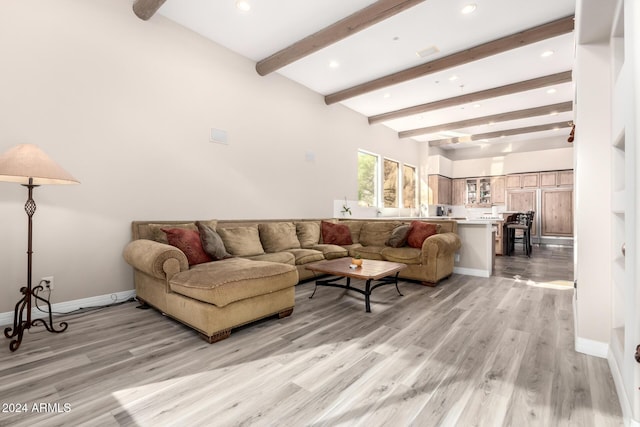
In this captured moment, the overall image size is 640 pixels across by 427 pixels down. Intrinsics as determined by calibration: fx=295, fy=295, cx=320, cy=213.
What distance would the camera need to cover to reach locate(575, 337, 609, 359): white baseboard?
1.97m

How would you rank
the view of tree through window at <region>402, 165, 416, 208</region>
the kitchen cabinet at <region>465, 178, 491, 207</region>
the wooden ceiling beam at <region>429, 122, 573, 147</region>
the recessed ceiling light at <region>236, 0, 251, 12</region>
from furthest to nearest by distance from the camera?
the kitchen cabinet at <region>465, 178, 491, 207</region>, the view of tree through window at <region>402, 165, 416, 208</region>, the wooden ceiling beam at <region>429, 122, 573, 147</region>, the recessed ceiling light at <region>236, 0, 251, 12</region>

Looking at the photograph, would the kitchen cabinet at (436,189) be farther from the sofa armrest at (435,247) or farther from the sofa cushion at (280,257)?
the sofa cushion at (280,257)

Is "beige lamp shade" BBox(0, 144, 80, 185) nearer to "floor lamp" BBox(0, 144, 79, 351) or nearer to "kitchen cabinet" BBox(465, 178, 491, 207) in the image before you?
"floor lamp" BBox(0, 144, 79, 351)

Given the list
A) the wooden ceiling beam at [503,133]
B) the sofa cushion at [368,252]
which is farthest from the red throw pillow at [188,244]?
the wooden ceiling beam at [503,133]

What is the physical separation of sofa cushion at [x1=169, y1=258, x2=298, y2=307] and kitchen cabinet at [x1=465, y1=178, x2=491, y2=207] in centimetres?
876

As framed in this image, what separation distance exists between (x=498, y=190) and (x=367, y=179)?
4820mm

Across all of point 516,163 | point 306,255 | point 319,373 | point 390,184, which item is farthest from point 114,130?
point 516,163

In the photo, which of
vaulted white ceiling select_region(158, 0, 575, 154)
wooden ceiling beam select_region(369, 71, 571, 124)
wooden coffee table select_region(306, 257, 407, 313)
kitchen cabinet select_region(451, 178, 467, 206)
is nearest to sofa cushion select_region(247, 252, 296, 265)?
wooden coffee table select_region(306, 257, 407, 313)

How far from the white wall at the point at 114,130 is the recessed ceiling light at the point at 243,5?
83cm

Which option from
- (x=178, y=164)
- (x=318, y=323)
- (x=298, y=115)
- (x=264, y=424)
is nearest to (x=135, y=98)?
(x=178, y=164)

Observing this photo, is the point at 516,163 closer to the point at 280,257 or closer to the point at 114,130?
the point at 280,257

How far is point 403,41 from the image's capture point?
158 inches

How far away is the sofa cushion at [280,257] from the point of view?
141 inches

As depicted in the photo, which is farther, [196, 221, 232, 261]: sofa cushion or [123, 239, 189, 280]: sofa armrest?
[196, 221, 232, 261]: sofa cushion
